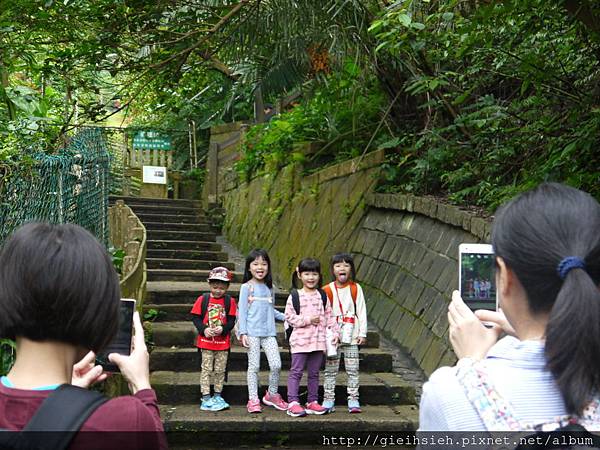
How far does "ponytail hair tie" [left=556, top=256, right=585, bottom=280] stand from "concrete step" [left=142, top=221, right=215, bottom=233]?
1267cm

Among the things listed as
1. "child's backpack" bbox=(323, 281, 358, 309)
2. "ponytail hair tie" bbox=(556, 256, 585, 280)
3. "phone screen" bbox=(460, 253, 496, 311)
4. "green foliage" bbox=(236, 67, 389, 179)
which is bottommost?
"child's backpack" bbox=(323, 281, 358, 309)

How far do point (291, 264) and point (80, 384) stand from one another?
9.40 meters

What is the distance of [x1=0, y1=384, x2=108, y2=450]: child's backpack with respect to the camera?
57.6 inches

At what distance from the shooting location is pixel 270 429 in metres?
6.11

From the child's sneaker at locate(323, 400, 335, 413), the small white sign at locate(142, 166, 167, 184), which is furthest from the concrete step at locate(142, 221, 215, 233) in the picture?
the child's sneaker at locate(323, 400, 335, 413)

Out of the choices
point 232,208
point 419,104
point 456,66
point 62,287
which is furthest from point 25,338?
point 232,208

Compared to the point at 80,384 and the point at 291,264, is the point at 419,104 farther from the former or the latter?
the point at 80,384

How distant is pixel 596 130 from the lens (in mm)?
5727

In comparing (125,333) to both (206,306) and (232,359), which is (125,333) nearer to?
(206,306)

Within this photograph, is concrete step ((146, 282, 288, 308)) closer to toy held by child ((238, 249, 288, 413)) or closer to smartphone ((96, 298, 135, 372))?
toy held by child ((238, 249, 288, 413))

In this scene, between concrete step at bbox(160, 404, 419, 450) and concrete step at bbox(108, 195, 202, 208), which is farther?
concrete step at bbox(108, 195, 202, 208)

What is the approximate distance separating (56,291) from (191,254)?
11.1m

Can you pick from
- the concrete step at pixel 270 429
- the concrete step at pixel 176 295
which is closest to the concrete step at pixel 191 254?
the concrete step at pixel 176 295

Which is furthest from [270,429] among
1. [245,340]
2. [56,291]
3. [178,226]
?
[178,226]
